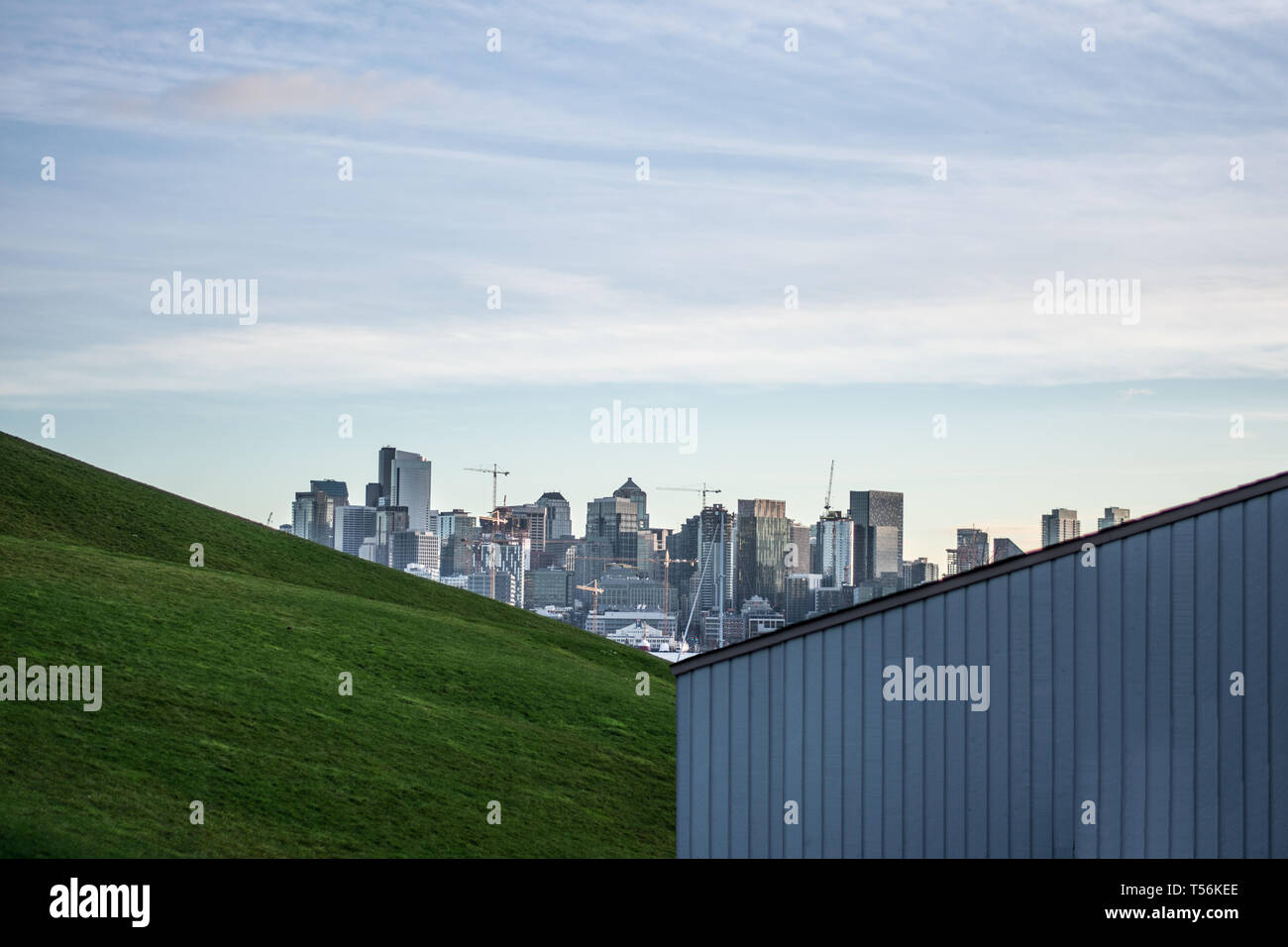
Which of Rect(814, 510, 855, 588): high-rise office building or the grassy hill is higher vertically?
Rect(814, 510, 855, 588): high-rise office building

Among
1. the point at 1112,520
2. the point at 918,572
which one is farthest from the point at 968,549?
the point at 1112,520

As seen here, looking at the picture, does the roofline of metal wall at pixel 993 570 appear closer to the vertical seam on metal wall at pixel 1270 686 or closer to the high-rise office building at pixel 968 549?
the vertical seam on metal wall at pixel 1270 686

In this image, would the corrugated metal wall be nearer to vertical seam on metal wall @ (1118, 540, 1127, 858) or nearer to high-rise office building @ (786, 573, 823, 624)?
vertical seam on metal wall @ (1118, 540, 1127, 858)

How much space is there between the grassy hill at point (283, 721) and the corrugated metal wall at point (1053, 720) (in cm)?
883

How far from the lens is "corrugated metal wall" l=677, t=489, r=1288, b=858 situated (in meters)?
14.0

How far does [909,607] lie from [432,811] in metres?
12.4

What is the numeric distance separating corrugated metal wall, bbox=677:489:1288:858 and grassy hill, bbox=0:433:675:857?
29.0 ft

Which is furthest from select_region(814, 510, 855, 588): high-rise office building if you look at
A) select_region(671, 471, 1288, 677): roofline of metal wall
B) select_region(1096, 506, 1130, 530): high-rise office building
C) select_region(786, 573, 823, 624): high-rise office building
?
select_region(671, 471, 1288, 677): roofline of metal wall

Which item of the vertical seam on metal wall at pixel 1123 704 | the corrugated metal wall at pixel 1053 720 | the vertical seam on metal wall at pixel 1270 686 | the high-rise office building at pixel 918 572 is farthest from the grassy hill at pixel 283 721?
the high-rise office building at pixel 918 572

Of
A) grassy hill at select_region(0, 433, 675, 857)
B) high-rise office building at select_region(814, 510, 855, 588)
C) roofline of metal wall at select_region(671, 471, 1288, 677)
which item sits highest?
high-rise office building at select_region(814, 510, 855, 588)

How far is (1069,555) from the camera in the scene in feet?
47.6

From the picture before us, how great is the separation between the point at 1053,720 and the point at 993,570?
186 centimetres

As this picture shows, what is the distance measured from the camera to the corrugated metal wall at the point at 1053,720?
14.0 meters
